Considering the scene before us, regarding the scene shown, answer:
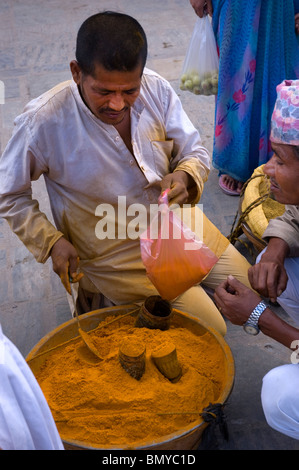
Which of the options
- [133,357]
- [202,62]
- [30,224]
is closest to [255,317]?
[133,357]

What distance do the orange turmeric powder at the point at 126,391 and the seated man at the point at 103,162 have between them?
27 centimetres

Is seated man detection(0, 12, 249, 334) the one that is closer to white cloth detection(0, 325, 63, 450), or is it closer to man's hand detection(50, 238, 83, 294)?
man's hand detection(50, 238, 83, 294)

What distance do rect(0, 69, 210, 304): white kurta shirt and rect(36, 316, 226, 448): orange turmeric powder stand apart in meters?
0.34

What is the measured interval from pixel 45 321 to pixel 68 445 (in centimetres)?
115

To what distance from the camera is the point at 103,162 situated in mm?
2434

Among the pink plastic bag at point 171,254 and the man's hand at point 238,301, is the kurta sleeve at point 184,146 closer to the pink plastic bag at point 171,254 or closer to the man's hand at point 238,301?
the pink plastic bag at point 171,254

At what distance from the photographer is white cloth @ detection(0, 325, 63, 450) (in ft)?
3.71

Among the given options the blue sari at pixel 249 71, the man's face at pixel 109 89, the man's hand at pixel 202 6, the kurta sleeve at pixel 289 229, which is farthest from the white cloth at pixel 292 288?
the man's hand at pixel 202 6

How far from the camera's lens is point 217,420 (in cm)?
206

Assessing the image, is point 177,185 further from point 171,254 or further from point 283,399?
point 283,399

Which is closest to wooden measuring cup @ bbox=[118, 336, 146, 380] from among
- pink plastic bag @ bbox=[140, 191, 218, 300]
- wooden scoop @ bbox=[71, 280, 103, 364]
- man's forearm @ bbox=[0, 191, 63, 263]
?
wooden scoop @ bbox=[71, 280, 103, 364]

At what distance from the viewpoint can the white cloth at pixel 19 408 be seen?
1132 mm

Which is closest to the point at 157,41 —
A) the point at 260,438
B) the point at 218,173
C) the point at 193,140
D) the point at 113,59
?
the point at 218,173

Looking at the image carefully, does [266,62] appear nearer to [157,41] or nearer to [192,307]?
[192,307]
